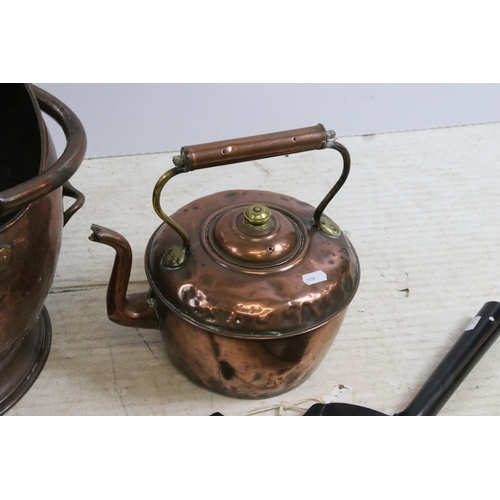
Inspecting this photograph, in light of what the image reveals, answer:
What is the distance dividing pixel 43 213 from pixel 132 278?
45 centimetres

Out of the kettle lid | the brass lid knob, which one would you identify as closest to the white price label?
the kettle lid

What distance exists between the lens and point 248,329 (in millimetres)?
886

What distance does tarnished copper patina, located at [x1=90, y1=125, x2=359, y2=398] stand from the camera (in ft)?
2.91

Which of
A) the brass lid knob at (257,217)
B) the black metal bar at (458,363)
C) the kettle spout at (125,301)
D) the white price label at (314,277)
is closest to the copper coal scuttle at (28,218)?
the kettle spout at (125,301)

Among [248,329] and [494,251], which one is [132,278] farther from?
[494,251]

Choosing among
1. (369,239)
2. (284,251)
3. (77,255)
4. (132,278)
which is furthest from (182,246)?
(369,239)

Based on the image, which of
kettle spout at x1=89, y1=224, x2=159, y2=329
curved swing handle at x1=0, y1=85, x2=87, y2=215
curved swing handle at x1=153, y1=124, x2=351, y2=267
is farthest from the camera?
kettle spout at x1=89, y1=224, x2=159, y2=329

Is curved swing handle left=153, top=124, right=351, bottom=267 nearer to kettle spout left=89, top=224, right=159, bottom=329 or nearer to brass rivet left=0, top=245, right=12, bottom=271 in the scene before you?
kettle spout left=89, top=224, right=159, bottom=329

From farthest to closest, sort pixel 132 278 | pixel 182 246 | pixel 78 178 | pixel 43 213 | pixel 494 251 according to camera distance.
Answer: pixel 78 178
pixel 494 251
pixel 132 278
pixel 182 246
pixel 43 213

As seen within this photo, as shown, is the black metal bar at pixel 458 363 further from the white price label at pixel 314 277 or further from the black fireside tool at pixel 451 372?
the white price label at pixel 314 277

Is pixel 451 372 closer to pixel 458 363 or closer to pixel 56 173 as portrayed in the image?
pixel 458 363

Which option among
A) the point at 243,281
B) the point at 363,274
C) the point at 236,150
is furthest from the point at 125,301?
the point at 363,274

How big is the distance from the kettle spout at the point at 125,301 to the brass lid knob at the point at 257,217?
0.21m

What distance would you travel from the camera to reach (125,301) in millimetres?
1010
